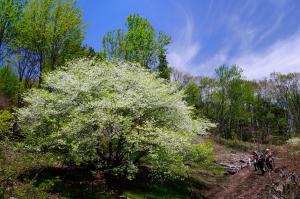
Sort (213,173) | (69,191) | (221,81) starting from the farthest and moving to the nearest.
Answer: (221,81) < (213,173) < (69,191)

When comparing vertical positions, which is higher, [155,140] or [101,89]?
[101,89]

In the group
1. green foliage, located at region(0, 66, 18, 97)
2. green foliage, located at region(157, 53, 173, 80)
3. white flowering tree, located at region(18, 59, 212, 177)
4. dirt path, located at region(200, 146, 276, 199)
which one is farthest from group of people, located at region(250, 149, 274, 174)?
green foliage, located at region(0, 66, 18, 97)

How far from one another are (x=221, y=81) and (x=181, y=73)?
55.7 feet

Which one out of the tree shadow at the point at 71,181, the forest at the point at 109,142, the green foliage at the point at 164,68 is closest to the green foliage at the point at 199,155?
the forest at the point at 109,142

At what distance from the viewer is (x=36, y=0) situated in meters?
36.8

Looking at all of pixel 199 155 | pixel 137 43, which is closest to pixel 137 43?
pixel 137 43

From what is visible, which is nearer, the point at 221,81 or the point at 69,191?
the point at 69,191

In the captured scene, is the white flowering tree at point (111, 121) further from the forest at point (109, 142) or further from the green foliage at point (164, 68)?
the green foliage at point (164, 68)

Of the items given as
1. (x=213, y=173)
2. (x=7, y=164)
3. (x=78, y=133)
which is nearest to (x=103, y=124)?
(x=78, y=133)

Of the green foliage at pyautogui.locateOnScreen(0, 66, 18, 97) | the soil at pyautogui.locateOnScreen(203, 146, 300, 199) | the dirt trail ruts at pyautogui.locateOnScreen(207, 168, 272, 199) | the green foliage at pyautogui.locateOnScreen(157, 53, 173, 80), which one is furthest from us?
the green foliage at pyautogui.locateOnScreen(157, 53, 173, 80)

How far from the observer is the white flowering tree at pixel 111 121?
2167cm

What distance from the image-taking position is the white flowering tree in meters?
21.7

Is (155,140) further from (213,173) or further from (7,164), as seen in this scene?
(213,173)

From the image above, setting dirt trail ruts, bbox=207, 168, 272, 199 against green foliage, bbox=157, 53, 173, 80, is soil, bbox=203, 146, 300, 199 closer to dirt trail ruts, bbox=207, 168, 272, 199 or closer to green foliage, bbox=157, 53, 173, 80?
dirt trail ruts, bbox=207, 168, 272, 199
